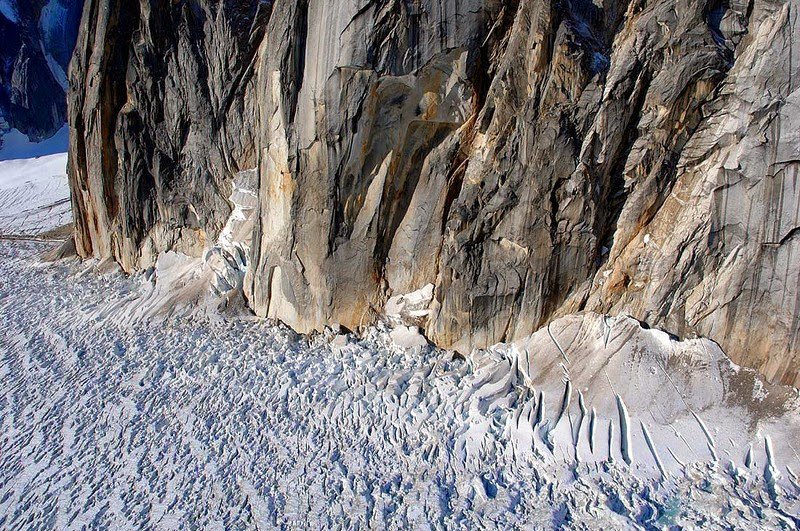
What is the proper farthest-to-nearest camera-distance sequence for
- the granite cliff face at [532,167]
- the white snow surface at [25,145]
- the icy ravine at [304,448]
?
1. the white snow surface at [25,145]
2. the granite cliff face at [532,167]
3. the icy ravine at [304,448]

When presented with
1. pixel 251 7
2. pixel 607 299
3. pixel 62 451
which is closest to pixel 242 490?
pixel 62 451

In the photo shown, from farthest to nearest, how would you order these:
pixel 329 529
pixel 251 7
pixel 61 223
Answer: pixel 61 223, pixel 251 7, pixel 329 529

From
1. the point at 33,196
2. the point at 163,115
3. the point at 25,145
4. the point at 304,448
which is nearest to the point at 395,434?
the point at 304,448

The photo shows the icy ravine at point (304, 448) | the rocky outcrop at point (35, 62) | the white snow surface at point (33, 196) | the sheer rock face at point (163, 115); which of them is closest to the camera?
the icy ravine at point (304, 448)

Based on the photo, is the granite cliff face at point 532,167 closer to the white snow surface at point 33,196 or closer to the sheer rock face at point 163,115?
the sheer rock face at point 163,115

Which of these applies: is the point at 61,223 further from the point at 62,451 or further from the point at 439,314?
the point at 439,314

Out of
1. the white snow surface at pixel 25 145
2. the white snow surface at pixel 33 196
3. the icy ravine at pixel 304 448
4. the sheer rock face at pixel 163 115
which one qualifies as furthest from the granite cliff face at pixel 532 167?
the white snow surface at pixel 25 145

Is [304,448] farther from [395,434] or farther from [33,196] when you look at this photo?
[33,196]
